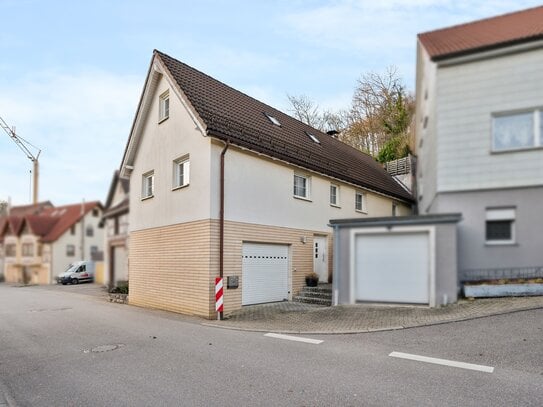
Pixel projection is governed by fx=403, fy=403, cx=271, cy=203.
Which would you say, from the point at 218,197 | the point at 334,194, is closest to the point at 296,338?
the point at 218,197

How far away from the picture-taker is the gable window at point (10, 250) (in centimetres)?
4386

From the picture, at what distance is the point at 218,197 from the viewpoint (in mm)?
12758

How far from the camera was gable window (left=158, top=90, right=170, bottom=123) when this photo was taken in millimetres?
15797

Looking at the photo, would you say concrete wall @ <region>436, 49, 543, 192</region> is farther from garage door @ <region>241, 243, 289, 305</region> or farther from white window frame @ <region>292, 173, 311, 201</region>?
garage door @ <region>241, 243, 289, 305</region>

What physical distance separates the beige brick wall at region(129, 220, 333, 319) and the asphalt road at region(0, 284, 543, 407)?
235 centimetres

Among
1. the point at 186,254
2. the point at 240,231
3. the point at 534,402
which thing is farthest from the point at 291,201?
the point at 534,402

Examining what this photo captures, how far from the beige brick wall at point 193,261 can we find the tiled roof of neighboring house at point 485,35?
8085mm

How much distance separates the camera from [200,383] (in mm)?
5809

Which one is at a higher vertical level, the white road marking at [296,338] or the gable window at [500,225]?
the gable window at [500,225]

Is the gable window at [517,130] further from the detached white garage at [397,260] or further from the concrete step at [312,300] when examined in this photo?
the concrete step at [312,300]

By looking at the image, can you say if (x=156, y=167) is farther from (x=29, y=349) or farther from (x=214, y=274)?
(x=29, y=349)

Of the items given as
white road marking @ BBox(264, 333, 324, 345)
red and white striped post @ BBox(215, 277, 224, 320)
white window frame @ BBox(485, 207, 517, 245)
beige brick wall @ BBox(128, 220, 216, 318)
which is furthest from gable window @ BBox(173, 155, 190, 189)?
white window frame @ BBox(485, 207, 517, 245)

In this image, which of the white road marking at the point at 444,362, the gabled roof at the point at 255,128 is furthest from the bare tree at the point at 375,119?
the white road marking at the point at 444,362

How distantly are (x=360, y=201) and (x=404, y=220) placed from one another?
8.65 metres
